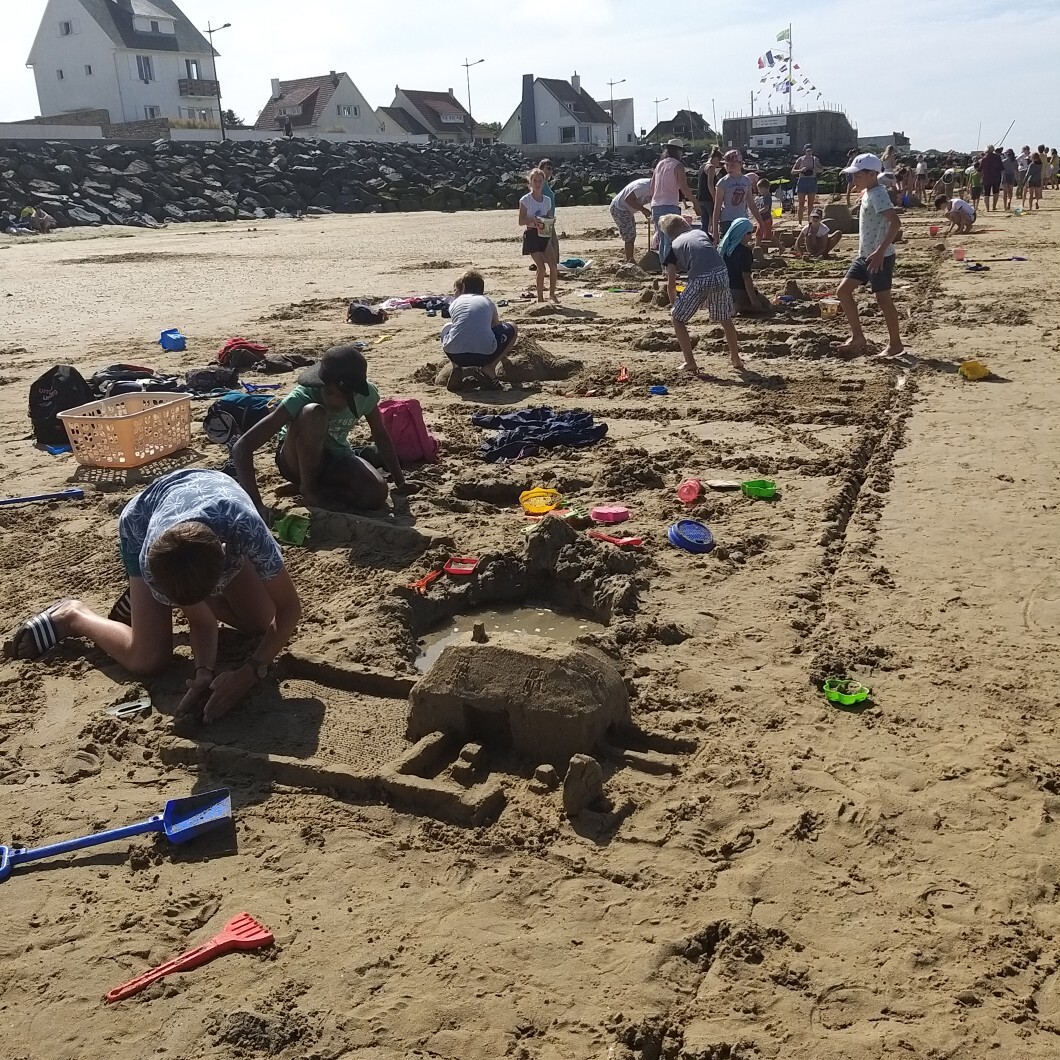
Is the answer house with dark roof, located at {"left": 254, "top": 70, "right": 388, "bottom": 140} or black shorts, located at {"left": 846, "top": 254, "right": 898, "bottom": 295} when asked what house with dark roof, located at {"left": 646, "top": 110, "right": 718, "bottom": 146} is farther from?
black shorts, located at {"left": 846, "top": 254, "right": 898, "bottom": 295}

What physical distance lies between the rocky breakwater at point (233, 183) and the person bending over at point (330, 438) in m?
28.7

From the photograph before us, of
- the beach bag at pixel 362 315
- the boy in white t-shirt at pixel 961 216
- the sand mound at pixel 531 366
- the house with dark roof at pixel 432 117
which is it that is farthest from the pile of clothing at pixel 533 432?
the house with dark roof at pixel 432 117

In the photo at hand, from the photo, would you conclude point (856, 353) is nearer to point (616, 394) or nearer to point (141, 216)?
point (616, 394)

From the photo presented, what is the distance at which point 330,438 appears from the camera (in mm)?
5961

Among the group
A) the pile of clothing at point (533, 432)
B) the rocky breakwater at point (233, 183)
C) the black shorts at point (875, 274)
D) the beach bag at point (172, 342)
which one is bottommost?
the pile of clothing at point (533, 432)

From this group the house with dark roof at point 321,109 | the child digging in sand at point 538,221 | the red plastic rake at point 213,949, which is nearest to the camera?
the red plastic rake at point 213,949

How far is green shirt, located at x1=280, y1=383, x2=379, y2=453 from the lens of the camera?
569 centimetres

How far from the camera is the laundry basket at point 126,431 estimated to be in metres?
6.77

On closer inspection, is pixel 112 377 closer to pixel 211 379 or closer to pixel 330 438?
pixel 211 379

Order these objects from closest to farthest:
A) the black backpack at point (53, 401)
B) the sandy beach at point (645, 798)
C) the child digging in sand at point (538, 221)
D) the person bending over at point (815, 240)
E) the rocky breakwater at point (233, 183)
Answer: the sandy beach at point (645, 798) < the black backpack at point (53, 401) < the child digging in sand at point (538, 221) < the person bending over at point (815, 240) < the rocky breakwater at point (233, 183)

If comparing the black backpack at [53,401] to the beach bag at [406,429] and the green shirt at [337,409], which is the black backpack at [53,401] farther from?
the green shirt at [337,409]

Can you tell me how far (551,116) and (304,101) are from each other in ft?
62.2

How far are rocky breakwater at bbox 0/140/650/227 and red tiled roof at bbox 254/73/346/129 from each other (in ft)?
68.1

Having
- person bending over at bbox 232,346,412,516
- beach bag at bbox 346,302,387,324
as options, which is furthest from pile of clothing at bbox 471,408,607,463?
beach bag at bbox 346,302,387,324
